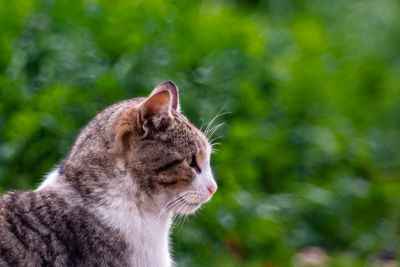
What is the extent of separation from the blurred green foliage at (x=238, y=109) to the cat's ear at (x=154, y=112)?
1288 millimetres

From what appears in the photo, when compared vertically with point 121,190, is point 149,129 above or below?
above

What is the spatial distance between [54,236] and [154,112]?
28.6 inches

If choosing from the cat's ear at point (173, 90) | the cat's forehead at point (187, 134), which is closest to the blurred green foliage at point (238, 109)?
the cat's ear at point (173, 90)

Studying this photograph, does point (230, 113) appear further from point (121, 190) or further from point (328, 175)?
point (121, 190)

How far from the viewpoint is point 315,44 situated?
7.93 meters

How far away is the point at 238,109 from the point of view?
6.21 metres

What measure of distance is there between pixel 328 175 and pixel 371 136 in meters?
1.00

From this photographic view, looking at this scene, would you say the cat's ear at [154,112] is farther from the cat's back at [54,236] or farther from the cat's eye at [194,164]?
the cat's back at [54,236]

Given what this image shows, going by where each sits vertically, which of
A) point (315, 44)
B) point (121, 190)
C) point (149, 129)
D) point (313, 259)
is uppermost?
point (315, 44)

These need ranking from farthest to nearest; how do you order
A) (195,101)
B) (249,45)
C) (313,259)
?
(249,45) → (313,259) → (195,101)

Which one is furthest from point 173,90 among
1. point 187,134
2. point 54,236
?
point 54,236

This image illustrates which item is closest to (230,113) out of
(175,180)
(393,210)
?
(393,210)

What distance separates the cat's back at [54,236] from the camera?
11.7ft

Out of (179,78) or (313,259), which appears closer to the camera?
(179,78)
